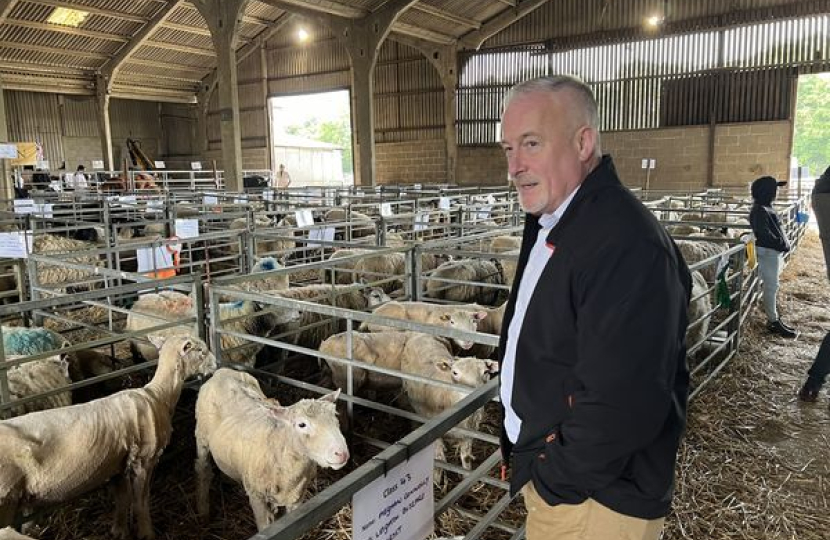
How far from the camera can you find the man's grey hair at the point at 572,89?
1552mm

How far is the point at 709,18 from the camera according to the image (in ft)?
61.1

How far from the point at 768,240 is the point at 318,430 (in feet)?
20.9

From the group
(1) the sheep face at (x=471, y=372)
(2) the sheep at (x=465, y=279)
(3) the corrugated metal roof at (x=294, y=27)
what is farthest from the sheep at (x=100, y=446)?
(3) the corrugated metal roof at (x=294, y=27)

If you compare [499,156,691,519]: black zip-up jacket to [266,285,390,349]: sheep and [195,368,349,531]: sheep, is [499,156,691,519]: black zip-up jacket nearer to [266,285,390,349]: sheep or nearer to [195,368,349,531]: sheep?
[195,368,349,531]: sheep

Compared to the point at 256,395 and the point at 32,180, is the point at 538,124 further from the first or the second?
the point at 32,180

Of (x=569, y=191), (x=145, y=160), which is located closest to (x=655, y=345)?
(x=569, y=191)

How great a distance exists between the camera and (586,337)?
4.53ft

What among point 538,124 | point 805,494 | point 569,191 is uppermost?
point 538,124

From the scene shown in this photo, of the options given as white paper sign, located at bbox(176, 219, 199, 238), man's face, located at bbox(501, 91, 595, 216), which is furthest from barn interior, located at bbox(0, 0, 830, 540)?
man's face, located at bbox(501, 91, 595, 216)

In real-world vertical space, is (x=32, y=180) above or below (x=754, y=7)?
below

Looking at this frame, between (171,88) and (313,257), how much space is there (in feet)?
73.7

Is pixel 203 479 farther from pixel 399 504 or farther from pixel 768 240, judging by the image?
pixel 768 240

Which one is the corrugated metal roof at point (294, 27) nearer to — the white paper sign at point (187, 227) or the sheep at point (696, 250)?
the white paper sign at point (187, 227)

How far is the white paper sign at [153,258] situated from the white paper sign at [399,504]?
19.8 feet
